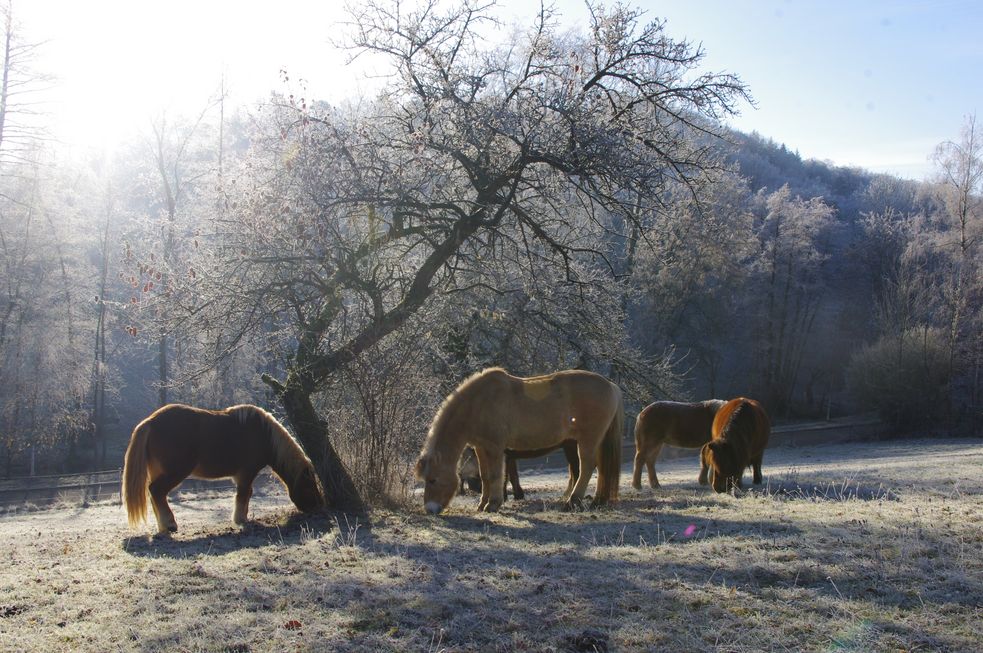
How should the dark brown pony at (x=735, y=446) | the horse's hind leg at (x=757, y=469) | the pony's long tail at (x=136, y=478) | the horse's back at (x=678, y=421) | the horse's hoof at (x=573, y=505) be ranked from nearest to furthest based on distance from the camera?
the pony's long tail at (x=136, y=478), the horse's hoof at (x=573, y=505), the dark brown pony at (x=735, y=446), the horse's hind leg at (x=757, y=469), the horse's back at (x=678, y=421)

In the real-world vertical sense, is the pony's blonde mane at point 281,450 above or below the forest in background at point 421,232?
below

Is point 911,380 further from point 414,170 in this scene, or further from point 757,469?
point 414,170

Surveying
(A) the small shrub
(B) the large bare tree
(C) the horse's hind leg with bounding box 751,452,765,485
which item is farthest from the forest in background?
(A) the small shrub

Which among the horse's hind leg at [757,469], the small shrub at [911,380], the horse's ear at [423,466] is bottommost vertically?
the horse's hind leg at [757,469]

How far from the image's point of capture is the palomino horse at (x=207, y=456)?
29.6ft

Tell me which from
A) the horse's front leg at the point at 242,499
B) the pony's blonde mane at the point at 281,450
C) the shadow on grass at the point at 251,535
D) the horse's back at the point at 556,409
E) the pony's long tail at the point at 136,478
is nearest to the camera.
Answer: the shadow on grass at the point at 251,535

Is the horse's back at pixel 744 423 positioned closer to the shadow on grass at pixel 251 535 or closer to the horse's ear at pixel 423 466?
the horse's ear at pixel 423 466

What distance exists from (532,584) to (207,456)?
18.5 feet

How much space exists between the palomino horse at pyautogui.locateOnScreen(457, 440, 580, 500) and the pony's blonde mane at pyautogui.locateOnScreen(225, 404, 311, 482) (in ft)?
7.32

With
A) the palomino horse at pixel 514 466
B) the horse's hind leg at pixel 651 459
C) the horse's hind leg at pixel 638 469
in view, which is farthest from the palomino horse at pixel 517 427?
the horse's hind leg at pixel 651 459

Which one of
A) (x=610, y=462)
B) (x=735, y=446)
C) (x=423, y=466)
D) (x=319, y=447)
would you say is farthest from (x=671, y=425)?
(x=319, y=447)

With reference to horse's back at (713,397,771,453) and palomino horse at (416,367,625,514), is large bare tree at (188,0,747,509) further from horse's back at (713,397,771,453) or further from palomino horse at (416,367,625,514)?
horse's back at (713,397,771,453)

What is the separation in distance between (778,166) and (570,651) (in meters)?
76.9

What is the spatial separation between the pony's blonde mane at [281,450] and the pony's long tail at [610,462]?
4130 millimetres
